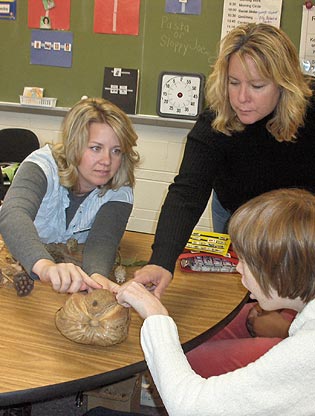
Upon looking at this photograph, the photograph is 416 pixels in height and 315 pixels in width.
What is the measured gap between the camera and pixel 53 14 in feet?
13.2

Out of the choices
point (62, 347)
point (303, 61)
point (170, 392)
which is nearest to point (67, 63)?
point (303, 61)

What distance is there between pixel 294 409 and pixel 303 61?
9.95 ft

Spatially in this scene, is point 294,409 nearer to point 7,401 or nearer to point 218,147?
point 7,401

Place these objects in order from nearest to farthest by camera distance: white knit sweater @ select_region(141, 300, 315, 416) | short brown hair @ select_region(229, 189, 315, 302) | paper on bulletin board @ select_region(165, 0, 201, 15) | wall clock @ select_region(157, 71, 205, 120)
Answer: white knit sweater @ select_region(141, 300, 315, 416) → short brown hair @ select_region(229, 189, 315, 302) → paper on bulletin board @ select_region(165, 0, 201, 15) → wall clock @ select_region(157, 71, 205, 120)

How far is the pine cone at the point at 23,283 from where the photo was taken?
1.65m

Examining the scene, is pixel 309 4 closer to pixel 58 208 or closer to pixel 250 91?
pixel 250 91

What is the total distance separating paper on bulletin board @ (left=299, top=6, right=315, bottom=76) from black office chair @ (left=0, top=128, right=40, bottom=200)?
1.83m

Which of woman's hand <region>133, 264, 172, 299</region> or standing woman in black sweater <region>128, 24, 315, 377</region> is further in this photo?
standing woman in black sweater <region>128, 24, 315, 377</region>

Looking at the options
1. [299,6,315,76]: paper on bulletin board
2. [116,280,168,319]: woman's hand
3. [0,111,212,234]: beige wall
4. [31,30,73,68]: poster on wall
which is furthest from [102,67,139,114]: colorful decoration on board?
[116,280,168,319]: woman's hand

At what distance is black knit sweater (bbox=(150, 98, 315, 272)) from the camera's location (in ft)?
6.92

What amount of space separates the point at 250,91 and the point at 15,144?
2399mm

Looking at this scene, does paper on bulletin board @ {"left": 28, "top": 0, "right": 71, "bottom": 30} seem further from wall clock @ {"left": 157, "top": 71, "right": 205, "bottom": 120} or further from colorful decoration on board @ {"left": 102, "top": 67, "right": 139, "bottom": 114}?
wall clock @ {"left": 157, "top": 71, "right": 205, "bottom": 120}

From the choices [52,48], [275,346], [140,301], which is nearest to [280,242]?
[275,346]

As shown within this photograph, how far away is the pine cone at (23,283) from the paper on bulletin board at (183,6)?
2625 mm
